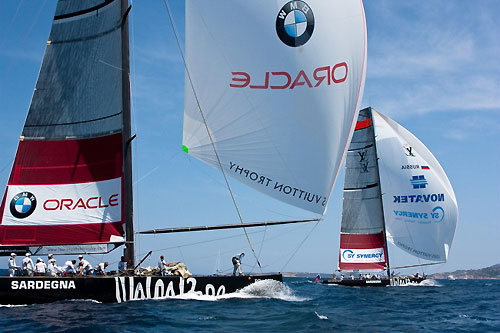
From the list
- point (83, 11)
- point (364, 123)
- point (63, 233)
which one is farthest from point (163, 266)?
point (364, 123)

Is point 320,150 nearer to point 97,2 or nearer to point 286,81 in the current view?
point 286,81

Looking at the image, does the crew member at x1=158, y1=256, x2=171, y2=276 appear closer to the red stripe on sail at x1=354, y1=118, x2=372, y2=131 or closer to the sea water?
the sea water

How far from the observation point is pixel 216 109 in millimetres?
17125

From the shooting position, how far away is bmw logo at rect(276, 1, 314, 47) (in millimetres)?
16734

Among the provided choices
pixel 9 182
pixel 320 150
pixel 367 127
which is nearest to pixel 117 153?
pixel 9 182

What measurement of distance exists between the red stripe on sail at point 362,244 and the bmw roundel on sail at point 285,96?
2218 centimetres

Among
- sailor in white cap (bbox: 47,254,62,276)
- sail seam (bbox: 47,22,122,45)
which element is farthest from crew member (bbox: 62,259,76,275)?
sail seam (bbox: 47,22,122,45)

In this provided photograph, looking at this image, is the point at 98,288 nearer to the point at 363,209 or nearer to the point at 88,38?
the point at 88,38

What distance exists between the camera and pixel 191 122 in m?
17.4

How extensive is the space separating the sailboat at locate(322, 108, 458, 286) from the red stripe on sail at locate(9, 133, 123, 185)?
75.1 feet

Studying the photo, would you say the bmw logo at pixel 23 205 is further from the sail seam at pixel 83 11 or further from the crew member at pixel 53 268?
the sail seam at pixel 83 11

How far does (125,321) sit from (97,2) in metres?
11.8

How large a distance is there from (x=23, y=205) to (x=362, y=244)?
83.7 feet

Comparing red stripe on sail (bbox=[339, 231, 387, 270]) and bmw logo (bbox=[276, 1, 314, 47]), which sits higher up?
bmw logo (bbox=[276, 1, 314, 47])
